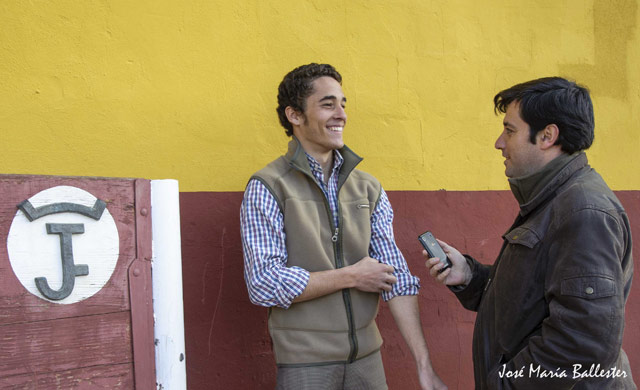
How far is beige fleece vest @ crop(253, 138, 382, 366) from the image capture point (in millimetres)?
2189

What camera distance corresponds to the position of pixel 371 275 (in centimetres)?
223

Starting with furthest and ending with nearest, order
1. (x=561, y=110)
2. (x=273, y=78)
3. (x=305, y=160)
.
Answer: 1. (x=273, y=78)
2. (x=305, y=160)
3. (x=561, y=110)

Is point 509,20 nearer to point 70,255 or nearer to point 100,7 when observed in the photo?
point 100,7

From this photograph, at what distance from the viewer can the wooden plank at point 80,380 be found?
4.61 ft

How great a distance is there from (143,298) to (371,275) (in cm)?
91

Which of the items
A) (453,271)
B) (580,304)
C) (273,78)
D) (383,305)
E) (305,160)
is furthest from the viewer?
(383,305)

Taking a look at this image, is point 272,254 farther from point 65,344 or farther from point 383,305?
point 383,305

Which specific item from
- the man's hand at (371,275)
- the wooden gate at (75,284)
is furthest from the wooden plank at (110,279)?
the man's hand at (371,275)

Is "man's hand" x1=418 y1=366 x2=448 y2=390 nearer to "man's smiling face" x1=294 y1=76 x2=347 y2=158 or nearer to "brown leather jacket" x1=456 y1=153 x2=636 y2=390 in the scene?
"brown leather jacket" x1=456 y1=153 x2=636 y2=390

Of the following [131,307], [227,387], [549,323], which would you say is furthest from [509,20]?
[131,307]

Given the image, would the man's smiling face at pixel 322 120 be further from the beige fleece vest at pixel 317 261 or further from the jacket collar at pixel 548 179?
the jacket collar at pixel 548 179

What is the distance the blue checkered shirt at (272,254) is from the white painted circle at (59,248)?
651mm

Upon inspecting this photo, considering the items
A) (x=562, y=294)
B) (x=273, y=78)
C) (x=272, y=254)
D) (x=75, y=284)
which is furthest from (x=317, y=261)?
(x=273, y=78)

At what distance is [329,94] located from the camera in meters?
2.42
